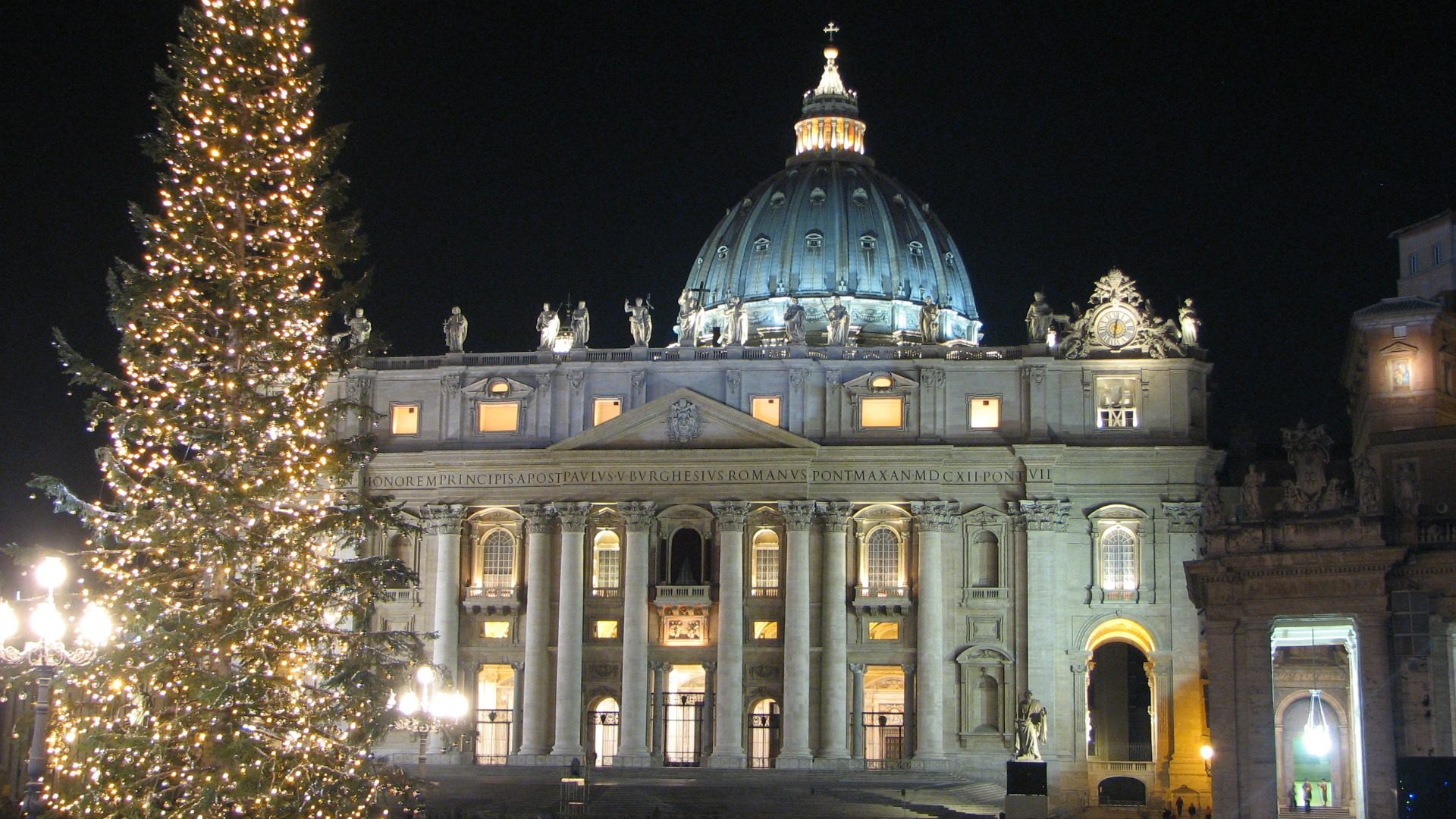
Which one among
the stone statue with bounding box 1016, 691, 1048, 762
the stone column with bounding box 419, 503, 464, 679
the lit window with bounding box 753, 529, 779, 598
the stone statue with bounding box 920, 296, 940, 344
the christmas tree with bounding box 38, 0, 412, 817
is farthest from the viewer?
the stone statue with bounding box 920, 296, 940, 344

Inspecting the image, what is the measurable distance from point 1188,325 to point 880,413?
12.4m

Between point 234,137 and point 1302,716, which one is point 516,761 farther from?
point 234,137

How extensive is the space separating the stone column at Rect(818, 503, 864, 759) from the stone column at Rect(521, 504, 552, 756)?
10934 millimetres

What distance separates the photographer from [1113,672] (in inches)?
3883

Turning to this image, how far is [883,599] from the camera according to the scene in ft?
270

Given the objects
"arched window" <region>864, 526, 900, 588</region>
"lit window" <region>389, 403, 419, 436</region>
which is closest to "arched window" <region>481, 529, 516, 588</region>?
"lit window" <region>389, 403, 419, 436</region>

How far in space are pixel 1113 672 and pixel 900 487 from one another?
21367mm

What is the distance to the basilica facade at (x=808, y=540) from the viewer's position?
81188 mm

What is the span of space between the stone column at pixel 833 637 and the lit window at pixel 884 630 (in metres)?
1.03

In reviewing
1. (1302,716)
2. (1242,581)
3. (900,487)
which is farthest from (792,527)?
(1242,581)

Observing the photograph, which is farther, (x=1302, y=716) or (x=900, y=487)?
(x=900, y=487)

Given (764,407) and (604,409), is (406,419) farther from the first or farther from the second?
(764,407)

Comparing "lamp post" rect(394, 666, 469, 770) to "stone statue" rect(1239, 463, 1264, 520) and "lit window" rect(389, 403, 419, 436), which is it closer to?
"stone statue" rect(1239, 463, 1264, 520)

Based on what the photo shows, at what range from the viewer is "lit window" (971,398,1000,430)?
8350cm
